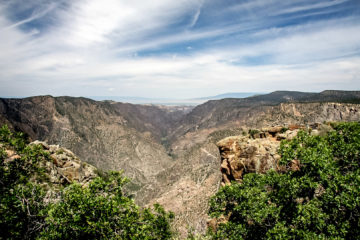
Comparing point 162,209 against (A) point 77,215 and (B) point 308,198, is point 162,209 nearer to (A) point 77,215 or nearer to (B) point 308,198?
(A) point 77,215

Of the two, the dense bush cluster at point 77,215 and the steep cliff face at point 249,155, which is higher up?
the dense bush cluster at point 77,215

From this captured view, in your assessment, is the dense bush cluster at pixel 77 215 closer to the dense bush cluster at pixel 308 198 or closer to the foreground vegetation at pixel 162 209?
the foreground vegetation at pixel 162 209

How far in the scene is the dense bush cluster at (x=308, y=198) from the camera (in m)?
12.0

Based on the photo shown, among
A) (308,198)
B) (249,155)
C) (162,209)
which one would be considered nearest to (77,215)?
(162,209)

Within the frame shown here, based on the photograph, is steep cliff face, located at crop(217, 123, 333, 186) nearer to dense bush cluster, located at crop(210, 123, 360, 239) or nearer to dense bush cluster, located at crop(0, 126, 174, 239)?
dense bush cluster, located at crop(210, 123, 360, 239)

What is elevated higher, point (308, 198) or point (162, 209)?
point (162, 209)

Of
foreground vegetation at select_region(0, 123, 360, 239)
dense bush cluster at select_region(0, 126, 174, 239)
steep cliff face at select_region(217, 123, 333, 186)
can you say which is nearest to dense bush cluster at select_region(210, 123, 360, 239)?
foreground vegetation at select_region(0, 123, 360, 239)

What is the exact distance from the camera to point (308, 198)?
1556 cm

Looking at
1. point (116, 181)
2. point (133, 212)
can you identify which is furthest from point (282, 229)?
point (116, 181)

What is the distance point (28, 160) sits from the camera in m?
14.6

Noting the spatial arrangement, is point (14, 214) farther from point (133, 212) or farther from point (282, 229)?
point (282, 229)

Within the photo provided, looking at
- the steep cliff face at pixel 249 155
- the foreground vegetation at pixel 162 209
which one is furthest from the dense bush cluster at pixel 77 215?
the steep cliff face at pixel 249 155

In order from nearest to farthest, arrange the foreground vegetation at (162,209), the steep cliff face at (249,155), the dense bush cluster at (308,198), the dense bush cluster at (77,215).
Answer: the dense bush cluster at (77,215), the foreground vegetation at (162,209), the dense bush cluster at (308,198), the steep cliff face at (249,155)

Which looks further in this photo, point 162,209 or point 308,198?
point 308,198
